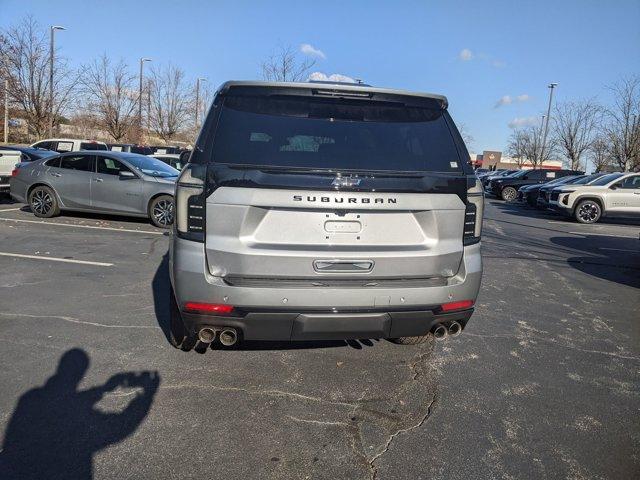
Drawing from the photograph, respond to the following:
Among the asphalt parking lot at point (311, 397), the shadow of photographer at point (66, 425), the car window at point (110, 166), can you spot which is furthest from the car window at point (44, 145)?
the shadow of photographer at point (66, 425)

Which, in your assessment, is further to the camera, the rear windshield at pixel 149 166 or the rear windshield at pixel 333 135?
the rear windshield at pixel 149 166

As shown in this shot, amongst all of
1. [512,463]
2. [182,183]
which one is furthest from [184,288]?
[512,463]

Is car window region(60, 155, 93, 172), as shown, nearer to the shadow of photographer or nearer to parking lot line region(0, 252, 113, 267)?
parking lot line region(0, 252, 113, 267)

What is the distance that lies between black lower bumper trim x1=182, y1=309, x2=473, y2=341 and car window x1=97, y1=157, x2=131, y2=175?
870 centimetres

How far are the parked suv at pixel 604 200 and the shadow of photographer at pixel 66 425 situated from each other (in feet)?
52.8

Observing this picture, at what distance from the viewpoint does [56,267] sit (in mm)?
→ 6906

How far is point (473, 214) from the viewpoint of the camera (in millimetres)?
3426

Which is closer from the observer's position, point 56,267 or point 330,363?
point 330,363

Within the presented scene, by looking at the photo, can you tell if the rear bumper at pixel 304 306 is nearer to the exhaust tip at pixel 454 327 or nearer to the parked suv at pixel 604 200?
the exhaust tip at pixel 454 327

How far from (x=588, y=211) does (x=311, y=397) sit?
15.8 metres

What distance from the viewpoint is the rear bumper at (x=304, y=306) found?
307cm

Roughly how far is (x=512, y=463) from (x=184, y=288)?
2133 mm

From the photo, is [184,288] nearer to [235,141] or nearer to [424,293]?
[235,141]

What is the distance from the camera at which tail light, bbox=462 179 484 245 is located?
3393 mm
